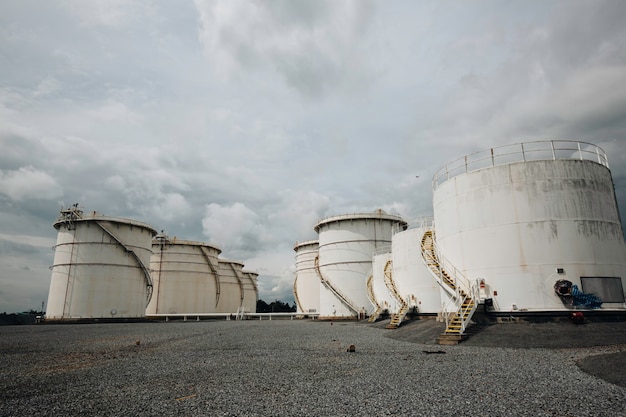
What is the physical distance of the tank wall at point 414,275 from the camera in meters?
24.0

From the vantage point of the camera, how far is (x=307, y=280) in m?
50.8

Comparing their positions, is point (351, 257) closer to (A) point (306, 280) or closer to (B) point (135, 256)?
(A) point (306, 280)

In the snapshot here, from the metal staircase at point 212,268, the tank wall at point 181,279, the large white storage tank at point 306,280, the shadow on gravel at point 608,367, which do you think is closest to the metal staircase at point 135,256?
the tank wall at point 181,279

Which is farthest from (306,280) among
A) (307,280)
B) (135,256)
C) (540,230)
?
(540,230)

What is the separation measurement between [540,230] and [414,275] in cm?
1072

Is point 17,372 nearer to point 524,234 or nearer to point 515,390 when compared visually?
point 515,390

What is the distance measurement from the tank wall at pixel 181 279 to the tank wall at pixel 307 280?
464 inches

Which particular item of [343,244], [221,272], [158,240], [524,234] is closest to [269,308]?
[221,272]

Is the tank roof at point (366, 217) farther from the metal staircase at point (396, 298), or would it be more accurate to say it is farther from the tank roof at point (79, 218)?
the tank roof at point (79, 218)

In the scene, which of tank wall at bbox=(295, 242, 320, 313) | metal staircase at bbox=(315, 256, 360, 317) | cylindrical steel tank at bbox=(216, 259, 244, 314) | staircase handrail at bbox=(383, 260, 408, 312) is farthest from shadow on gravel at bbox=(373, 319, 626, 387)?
cylindrical steel tank at bbox=(216, 259, 244, 314)

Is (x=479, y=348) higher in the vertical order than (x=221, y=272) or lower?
lower

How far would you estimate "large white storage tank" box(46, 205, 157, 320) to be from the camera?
36.3 meters

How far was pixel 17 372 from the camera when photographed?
31.4 ft

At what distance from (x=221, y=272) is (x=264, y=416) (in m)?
53.9
